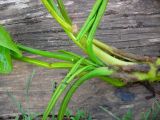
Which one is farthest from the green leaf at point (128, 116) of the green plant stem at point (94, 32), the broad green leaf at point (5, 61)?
the broad green leaf at point (5, 61)

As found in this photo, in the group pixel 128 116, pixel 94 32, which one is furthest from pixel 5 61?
pixel 128 116

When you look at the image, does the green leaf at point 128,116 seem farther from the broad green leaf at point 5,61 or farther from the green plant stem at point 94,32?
the broad green leaf at point 5,61

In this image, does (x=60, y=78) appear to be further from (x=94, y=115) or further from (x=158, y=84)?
(x=158, y=84)

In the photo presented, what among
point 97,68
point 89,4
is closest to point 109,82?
point 97,68

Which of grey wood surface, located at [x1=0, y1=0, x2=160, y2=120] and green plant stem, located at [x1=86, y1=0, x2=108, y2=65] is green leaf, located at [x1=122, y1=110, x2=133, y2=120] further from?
green plant stem, located at [x1=86, y1=0, x2=108, y2=65]

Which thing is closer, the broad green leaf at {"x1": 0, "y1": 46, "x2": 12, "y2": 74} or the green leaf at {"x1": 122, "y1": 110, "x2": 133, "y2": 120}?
the broad green leaf at {"x1": 0, "y1": 46, "x2": 12, "y2": 74}

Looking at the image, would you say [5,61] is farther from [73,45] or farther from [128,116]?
[128,116]

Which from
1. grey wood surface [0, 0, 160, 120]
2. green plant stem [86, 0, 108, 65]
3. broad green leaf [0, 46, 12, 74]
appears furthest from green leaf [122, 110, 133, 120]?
broad green leaf [0, 46, 12, 74]

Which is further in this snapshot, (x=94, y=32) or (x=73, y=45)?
(x=73, y=45)
